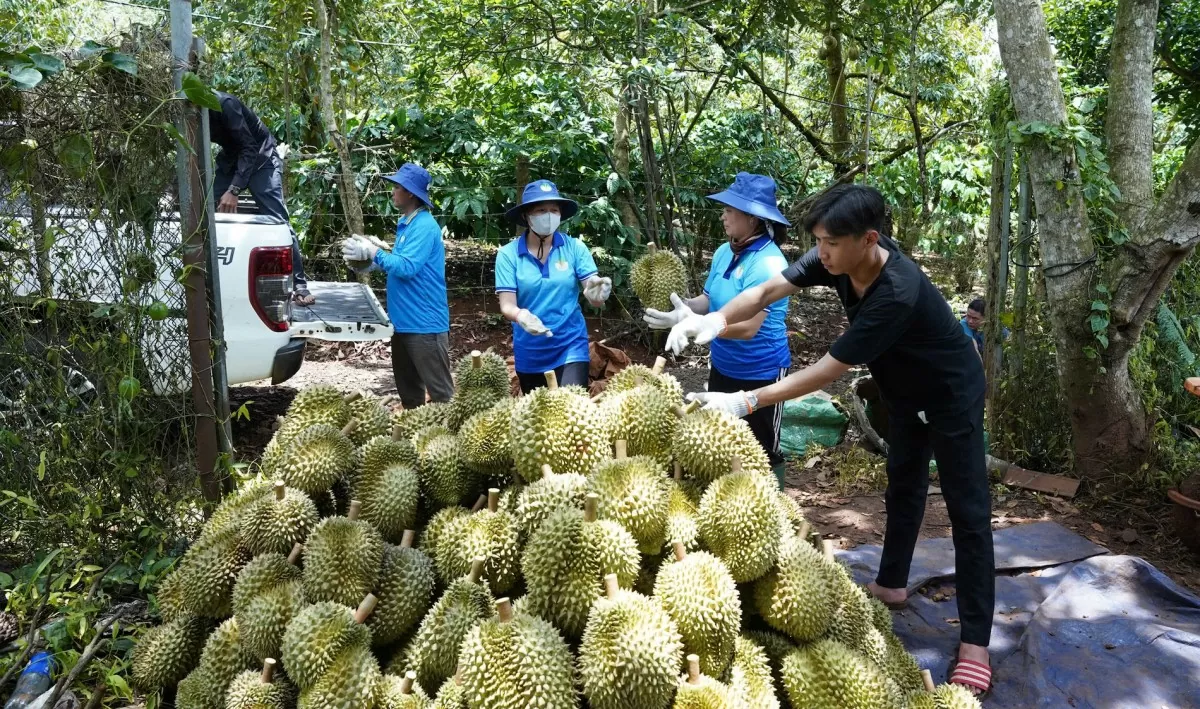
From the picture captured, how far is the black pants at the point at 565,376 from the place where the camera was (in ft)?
15.1

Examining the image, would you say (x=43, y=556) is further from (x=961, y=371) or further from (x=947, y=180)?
(x=947, y=180)

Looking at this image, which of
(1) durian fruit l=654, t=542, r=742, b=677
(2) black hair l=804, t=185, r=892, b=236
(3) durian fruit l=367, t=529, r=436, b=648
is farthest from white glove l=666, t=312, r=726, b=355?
(3) durian fruit l=367, t=529, r=436, b=648

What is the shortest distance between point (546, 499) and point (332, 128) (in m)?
5.97

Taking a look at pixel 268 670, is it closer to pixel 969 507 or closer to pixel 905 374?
pixel 905 374

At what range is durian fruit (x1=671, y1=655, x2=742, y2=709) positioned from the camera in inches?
77.5

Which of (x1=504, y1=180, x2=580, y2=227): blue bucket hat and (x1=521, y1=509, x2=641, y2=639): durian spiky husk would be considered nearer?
(x1=521, y1=509, x2=641, y2=639): durian spiky husk

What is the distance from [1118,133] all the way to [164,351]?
5.54m

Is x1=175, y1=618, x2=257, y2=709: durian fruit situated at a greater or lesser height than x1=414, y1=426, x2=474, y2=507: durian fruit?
lesser

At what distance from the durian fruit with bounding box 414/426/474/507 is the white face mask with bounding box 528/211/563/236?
78.8 inches

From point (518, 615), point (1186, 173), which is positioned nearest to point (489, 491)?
point (518, 615)

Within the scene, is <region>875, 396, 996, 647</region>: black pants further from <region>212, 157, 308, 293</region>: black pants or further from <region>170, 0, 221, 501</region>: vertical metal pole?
<region>212, 157, 308, 293</region>: black pants

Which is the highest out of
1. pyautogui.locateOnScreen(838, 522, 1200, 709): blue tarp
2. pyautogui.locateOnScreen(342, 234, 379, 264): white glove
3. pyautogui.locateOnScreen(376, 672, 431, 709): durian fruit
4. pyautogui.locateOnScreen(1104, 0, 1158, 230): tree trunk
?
pyautogui.locateOnScreen(1104, 0, 1158, 230): tree trunk

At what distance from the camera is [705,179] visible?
8.94m

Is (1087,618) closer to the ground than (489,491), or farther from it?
closer to the ground
